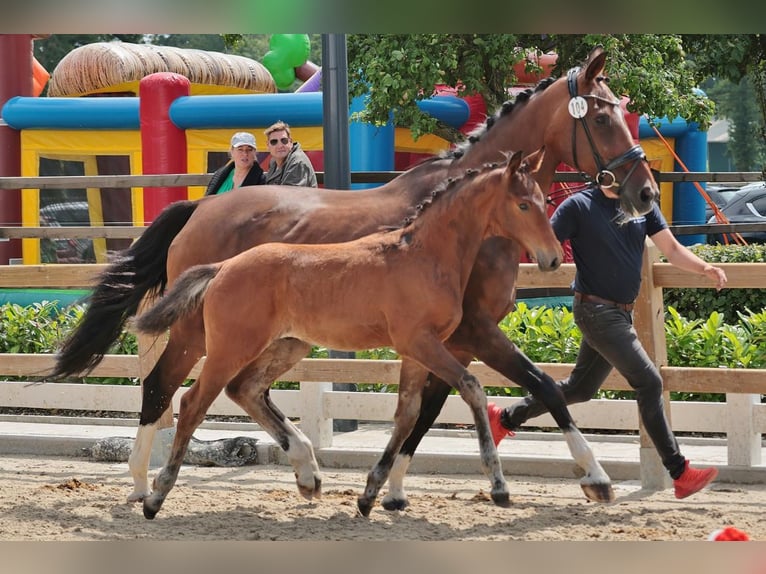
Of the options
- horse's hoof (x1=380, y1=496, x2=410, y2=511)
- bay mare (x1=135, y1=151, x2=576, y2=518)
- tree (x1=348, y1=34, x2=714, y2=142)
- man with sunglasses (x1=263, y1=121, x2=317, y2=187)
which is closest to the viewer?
bay mare (x1=135, y1=151, x2=576, y2=518)

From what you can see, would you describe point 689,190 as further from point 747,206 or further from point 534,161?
point 534,161

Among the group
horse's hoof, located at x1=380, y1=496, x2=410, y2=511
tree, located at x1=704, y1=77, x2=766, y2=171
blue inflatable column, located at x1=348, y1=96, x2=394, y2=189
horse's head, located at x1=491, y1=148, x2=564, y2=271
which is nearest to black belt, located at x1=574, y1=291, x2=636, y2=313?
horse's head, located at x1=491, y1=148, x2=564, y2=271

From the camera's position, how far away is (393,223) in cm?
548

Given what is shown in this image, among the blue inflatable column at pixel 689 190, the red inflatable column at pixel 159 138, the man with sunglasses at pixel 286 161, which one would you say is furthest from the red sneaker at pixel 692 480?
the blue inflatable column at pixel 689 190

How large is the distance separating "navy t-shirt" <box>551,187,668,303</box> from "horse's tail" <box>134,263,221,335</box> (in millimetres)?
1813

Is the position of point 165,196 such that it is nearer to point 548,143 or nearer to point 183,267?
point 183,267

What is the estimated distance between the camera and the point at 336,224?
5.64 metres

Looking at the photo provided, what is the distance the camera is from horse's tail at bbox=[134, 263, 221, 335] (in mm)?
5055

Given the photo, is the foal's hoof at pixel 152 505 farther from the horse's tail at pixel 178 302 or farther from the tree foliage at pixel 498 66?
the tree foliage at pixel 498 66

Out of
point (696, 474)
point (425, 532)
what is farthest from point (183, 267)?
point (696, 474)

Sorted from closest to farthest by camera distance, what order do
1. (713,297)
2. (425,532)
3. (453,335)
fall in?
1. (425,532)
2. (453,335)
3. (713,297)

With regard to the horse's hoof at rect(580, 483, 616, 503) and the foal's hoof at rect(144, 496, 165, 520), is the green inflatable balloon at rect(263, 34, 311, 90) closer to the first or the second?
the foal's hoof at rect(144, 496, 165, 520)

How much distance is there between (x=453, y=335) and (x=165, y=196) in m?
8.63

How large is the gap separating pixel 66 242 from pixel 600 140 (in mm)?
11610
